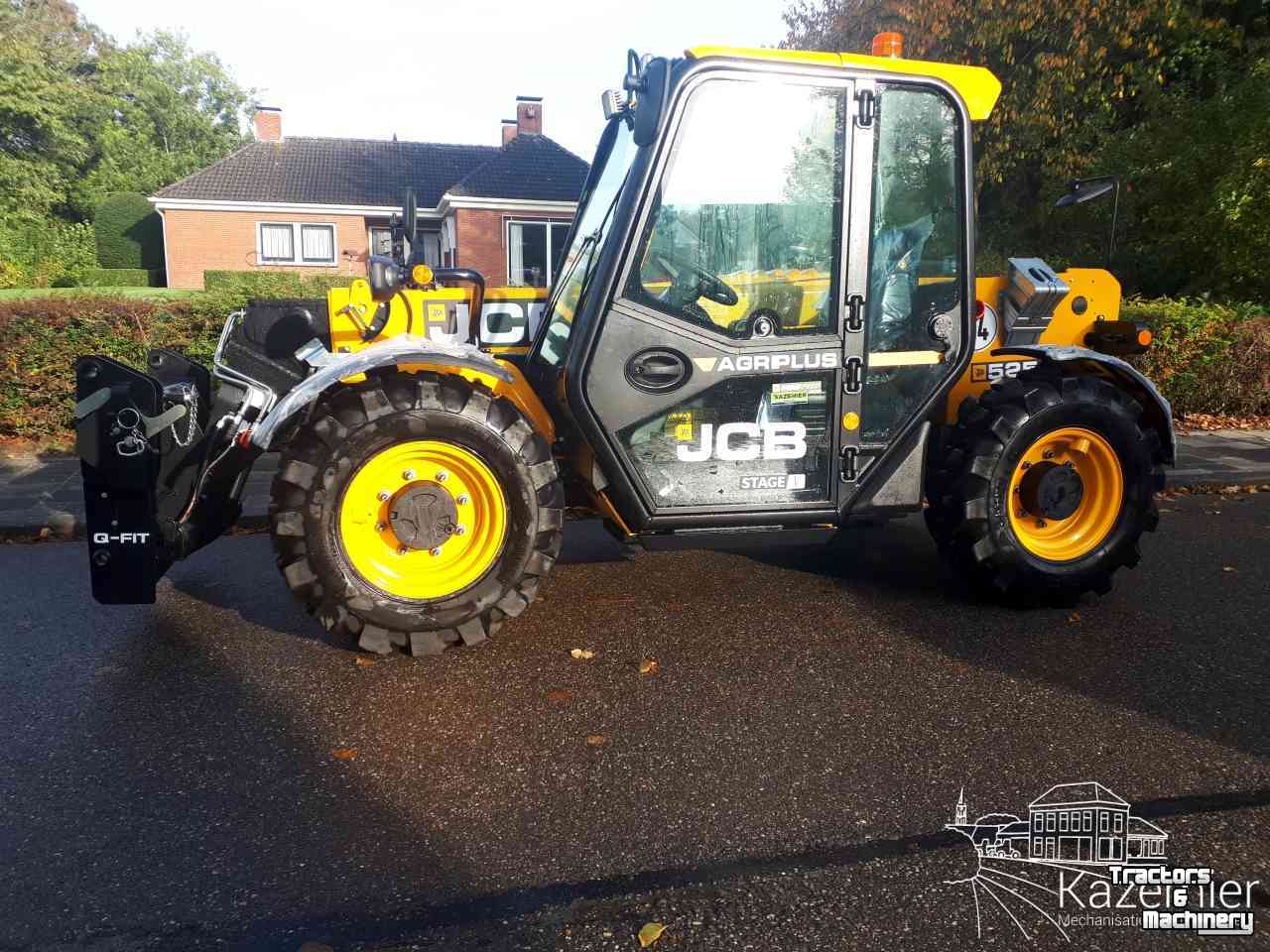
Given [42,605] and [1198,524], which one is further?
[1198,524]

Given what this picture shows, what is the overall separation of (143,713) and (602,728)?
1684 millimetres

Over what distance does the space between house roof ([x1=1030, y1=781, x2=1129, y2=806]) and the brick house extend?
25.3 meters

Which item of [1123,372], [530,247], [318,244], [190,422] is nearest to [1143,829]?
[1123,372]

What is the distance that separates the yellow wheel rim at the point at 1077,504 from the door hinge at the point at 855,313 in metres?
1.09

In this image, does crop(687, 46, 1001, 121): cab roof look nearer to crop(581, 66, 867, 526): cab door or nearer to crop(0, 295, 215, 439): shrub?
crop(581, 66, 867, 526): cab door

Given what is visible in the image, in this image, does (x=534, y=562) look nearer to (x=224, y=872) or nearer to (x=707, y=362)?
(x=707, y=362)

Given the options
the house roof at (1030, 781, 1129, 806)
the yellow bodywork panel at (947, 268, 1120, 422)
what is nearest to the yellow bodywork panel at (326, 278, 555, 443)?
the yellow bodywork panel at (947, 268, 1120, 422)

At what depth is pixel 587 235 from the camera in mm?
4293

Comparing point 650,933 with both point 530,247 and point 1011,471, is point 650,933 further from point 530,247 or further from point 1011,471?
point 530,247

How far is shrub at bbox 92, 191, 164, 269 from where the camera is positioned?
35531 millimetres

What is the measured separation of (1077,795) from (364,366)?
2.94 m

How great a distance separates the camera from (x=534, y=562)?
3709 millimetres

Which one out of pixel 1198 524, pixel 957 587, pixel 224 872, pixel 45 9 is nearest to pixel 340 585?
pixel 224 872
